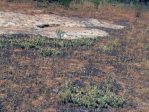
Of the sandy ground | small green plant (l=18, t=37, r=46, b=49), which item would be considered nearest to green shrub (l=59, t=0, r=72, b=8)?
the sandy ground

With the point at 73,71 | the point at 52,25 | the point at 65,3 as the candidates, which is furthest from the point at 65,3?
the point at 73,71

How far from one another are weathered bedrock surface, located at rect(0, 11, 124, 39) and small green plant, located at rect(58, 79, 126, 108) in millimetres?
6042

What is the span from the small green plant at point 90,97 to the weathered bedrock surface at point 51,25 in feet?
19.8

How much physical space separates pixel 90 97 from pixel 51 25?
838cm

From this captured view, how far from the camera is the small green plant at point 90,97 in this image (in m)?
11.3

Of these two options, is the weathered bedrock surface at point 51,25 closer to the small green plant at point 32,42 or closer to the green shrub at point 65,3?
the small green plant at point 32,42

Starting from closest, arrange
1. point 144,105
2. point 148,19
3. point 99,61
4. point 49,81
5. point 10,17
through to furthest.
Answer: point 144,105, point 49,81, point 99,61, point 10,17, point 148,19

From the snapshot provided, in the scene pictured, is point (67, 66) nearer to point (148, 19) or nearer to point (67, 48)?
point (67, 48)

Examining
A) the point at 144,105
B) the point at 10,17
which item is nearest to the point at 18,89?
the point at 144,105

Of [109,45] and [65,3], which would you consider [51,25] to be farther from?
[65,3]

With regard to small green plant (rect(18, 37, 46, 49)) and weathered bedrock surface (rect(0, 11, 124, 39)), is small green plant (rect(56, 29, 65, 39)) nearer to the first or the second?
weathered bedrock surface (rect(0, 11, 124, 39))

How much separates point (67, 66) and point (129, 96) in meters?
3.11

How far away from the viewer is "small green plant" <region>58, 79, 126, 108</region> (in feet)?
37.2

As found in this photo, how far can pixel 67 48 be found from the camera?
1656 centimetres
